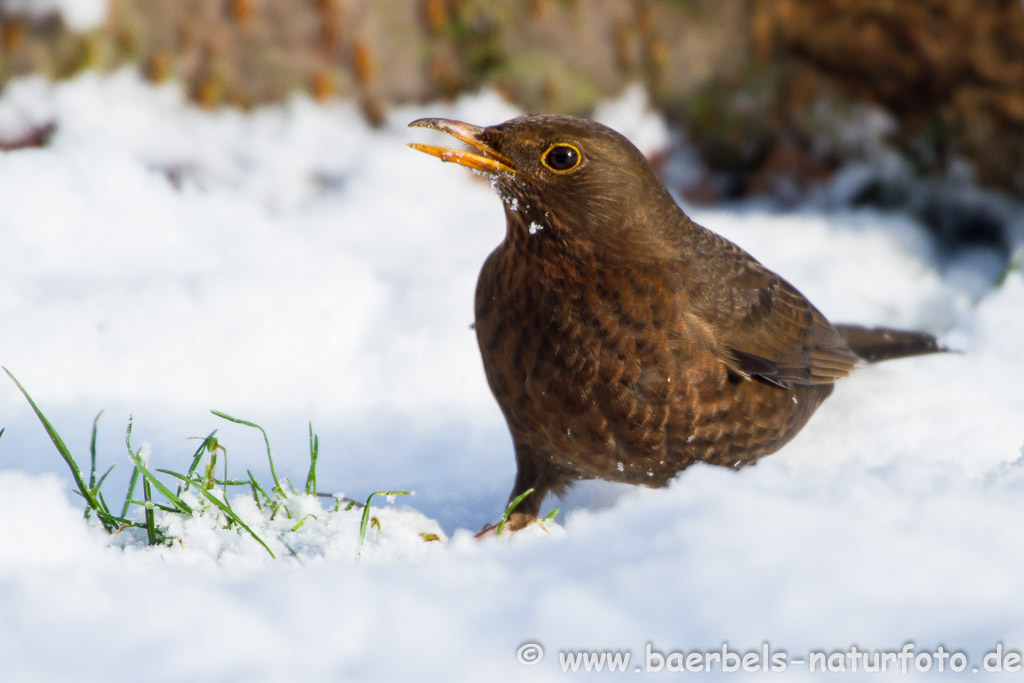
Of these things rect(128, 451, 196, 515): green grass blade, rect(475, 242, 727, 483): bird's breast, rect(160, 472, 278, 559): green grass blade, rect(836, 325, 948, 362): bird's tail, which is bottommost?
rect(160, 472, 278, 559): green grass blade

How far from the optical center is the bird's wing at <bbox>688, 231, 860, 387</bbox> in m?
3.19

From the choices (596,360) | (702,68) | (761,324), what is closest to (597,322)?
(596,360)

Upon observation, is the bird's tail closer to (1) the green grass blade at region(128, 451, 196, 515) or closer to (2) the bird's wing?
(2) the bird's wing

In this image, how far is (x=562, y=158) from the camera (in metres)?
2.99

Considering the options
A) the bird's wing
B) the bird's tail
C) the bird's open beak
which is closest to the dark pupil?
the bird's open beak

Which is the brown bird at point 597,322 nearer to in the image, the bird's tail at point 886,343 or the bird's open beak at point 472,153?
the bird's open beak at point 472,153

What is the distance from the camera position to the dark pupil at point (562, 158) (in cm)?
299

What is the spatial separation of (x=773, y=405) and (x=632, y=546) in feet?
4.14

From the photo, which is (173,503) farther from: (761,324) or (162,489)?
(761,324)

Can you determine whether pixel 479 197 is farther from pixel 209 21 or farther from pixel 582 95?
pixel 209 21

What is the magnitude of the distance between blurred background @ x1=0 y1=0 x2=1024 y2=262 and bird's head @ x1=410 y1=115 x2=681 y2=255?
9.44 ft

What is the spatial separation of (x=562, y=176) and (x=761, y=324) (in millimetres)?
919

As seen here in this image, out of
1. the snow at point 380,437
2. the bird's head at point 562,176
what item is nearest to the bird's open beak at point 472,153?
the bird's head at point 562,176

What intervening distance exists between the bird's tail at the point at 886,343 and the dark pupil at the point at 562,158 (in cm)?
172
